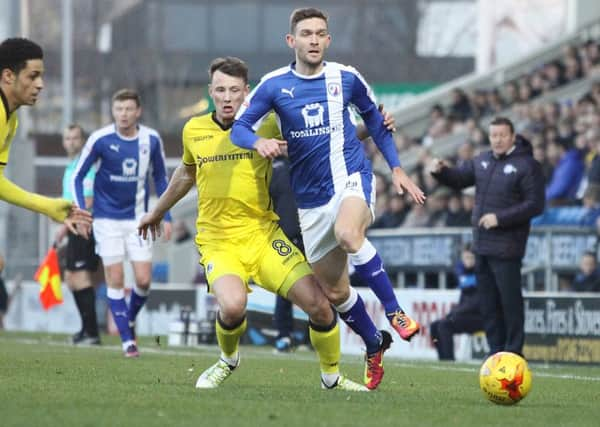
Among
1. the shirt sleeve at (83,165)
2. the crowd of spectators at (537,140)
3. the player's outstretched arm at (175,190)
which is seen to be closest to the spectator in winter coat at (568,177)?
the crowd of spectators at (537,140)

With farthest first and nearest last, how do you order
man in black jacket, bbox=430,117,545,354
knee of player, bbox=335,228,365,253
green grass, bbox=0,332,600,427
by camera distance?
man in black jacket, bbox=430,117,545,354
knee of player, bbox=335,228,365,253
green grass, bbox=0,332,600,427

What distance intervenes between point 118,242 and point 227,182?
5309 millimetres

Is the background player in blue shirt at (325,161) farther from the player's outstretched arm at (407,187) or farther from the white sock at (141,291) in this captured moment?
the white sock at (141,291)

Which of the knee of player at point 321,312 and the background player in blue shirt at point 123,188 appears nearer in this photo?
the knee of player at point 321,312

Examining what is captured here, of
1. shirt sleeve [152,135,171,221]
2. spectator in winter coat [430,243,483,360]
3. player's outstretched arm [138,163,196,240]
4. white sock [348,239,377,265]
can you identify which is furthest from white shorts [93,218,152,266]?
white sock [348,239,377,265]

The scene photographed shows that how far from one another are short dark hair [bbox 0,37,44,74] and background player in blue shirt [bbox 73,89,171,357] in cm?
476

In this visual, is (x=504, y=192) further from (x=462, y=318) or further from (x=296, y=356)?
(x=296, y=356)

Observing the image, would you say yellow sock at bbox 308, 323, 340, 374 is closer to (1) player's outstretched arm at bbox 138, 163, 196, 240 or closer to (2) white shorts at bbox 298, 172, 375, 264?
(2) white shorts at bbox 298, 172, 375, 264

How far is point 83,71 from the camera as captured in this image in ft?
163

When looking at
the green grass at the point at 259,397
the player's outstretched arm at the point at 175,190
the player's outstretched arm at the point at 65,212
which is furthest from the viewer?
the player's outstretched arm at the point at 175,190

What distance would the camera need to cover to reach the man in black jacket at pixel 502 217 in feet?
49.4

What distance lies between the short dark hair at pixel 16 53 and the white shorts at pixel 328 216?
217 centimetres

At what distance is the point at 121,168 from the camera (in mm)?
15969

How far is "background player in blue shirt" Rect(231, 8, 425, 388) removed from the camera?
10.8 meters
